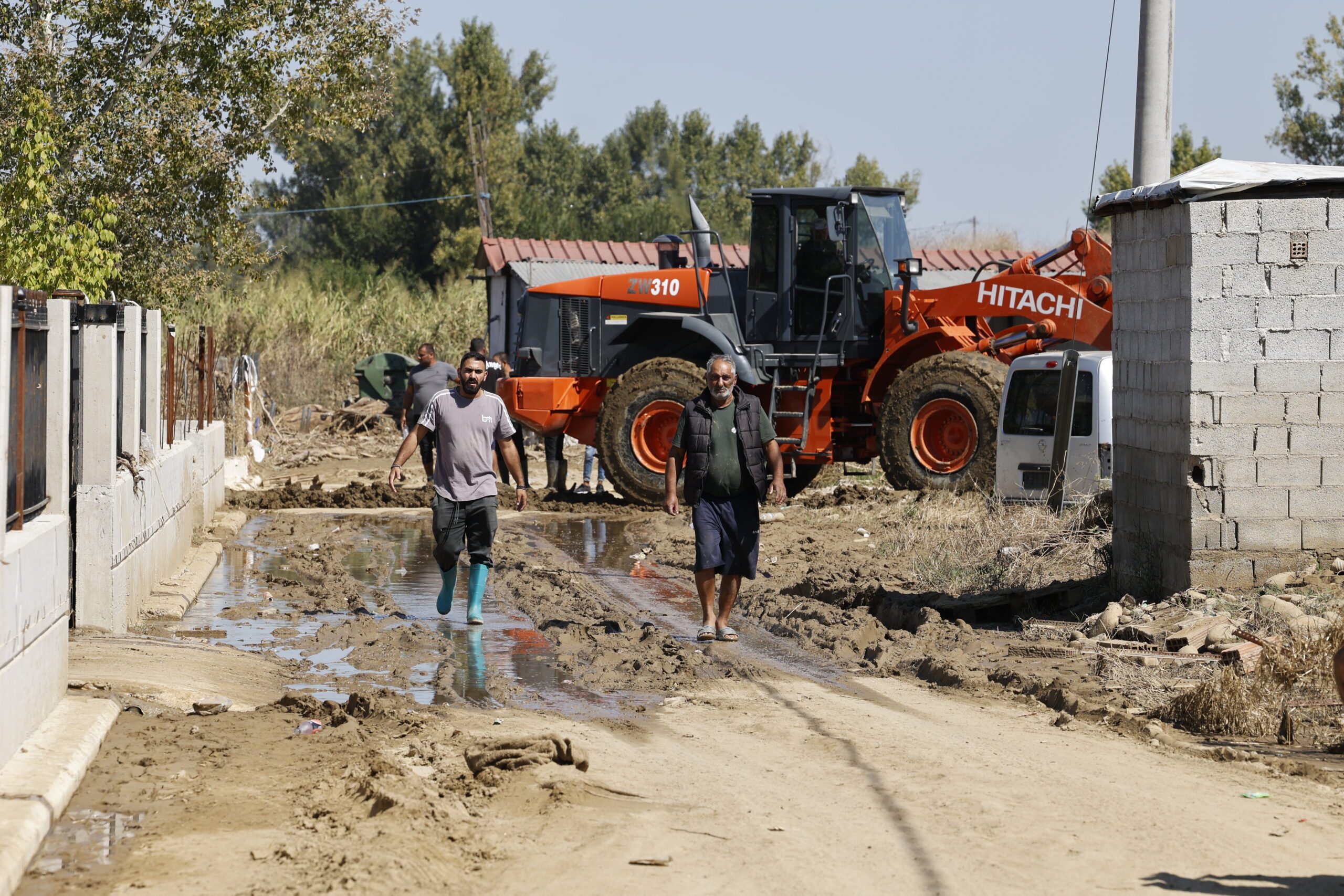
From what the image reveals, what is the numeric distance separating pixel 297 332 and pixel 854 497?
1815 centimetres

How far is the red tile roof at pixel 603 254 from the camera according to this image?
32.8 metres

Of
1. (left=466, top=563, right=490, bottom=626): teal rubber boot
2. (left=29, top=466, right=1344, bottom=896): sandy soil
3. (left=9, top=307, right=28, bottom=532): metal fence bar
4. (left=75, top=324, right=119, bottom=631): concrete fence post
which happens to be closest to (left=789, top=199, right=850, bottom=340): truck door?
(left=466, top=563, right=490, bottom=626): teal rubber boot

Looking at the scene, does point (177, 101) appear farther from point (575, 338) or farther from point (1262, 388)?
point (1262, 388)

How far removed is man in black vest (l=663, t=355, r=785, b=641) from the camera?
9.72 meters

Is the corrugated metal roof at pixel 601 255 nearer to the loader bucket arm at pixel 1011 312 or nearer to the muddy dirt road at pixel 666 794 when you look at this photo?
the loader bucket arm at pixel 1011 312

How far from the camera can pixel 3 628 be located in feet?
18.5

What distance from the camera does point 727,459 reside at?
31.9 feet

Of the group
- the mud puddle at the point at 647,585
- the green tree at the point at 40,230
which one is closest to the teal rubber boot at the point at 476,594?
the mud puddle at the point at 647,585

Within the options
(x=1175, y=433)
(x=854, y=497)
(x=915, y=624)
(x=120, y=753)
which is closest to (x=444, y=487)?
(x=915, y=624)

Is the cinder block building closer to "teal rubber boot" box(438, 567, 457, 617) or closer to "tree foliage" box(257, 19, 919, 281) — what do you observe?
"teal rubber boot" box(438, 567, 457, 617)

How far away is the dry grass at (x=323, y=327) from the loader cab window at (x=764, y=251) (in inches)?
512

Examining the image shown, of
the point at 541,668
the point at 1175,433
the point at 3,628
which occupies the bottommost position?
the point at 541,668

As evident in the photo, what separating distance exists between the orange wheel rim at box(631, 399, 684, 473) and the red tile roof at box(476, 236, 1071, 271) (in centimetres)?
1386

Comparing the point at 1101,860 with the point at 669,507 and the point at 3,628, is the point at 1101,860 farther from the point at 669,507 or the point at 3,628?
the point at 669,507
